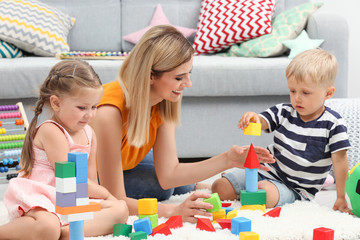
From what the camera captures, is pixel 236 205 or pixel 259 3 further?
pixel 259 3

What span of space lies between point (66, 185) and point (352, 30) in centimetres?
304

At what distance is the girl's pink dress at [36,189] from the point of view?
1271mm

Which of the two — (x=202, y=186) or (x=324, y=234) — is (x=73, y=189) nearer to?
(x=324, y=234)

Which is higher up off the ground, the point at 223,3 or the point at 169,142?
the point at 223,3

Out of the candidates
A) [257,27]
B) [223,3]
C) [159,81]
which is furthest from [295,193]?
[223,3]

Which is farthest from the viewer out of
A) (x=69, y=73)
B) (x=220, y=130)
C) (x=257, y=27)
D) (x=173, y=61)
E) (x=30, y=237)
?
(x=257, y=27)

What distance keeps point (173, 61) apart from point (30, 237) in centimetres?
61

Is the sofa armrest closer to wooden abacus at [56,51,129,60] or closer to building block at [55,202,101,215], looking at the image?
wooden abacus at [56,51,129,60]

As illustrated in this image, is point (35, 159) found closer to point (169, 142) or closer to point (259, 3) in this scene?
point (169, 142)

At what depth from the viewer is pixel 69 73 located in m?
1.34

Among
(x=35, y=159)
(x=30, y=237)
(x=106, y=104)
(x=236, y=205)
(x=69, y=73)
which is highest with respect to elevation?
(x=69, y=73)

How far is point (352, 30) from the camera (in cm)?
355

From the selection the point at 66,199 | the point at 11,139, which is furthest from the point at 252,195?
the point at 11,139

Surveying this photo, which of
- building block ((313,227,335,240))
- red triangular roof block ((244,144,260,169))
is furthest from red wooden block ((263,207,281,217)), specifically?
building block ((313,227,335,240))
